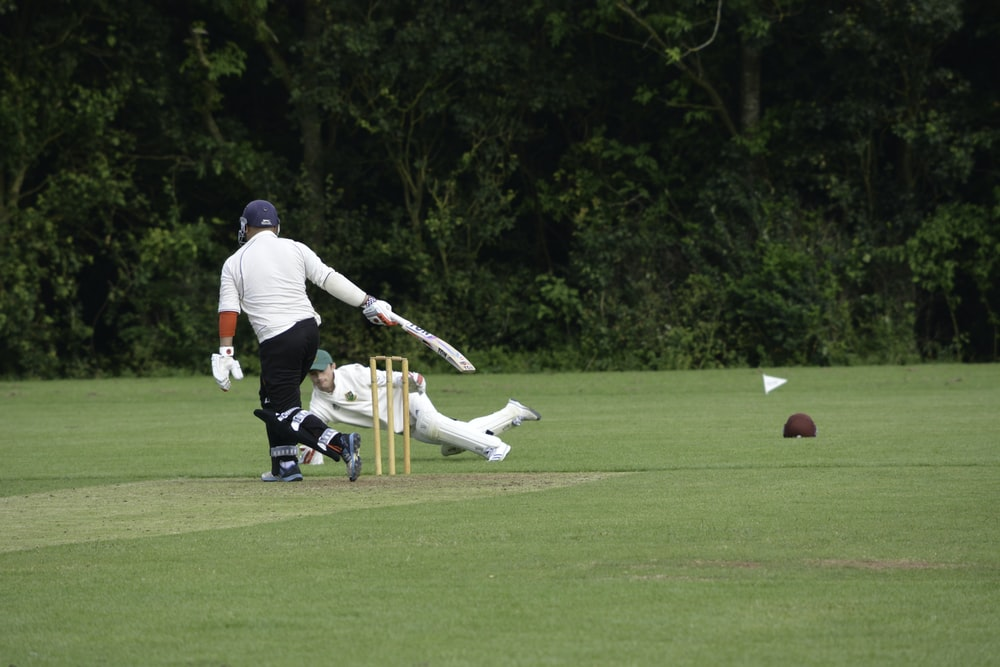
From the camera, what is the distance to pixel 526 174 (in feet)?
115

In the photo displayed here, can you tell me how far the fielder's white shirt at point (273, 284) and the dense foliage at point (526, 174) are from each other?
63.0ft

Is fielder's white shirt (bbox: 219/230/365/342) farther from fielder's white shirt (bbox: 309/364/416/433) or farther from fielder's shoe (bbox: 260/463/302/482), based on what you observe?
fielder's shoe (bbox: 260/463/302/482)

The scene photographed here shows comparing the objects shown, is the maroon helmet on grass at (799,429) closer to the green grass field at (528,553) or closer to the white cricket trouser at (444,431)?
the green grass field at (528,553)

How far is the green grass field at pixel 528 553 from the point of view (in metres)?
5.40

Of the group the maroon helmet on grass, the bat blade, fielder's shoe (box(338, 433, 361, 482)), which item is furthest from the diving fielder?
the maroon helmet on grass

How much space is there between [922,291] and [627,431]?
59.1ft

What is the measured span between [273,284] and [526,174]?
24287 millimetres

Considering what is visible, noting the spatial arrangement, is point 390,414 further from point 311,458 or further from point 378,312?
point 311,458

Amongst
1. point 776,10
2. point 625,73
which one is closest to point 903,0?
point 776,10

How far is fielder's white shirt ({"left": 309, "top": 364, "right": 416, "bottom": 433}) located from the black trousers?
2.88 feet

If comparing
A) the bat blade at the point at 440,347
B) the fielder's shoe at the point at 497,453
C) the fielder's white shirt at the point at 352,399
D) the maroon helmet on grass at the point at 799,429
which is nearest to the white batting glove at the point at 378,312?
Answer: the bat blade at the point at 440,347

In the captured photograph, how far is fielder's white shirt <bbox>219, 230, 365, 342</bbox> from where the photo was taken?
11.0 metres

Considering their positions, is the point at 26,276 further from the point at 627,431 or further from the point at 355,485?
the point at 355,485

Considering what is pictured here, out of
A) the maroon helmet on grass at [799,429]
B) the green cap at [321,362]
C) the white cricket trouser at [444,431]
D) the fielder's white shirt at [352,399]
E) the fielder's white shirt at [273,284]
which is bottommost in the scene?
the maroon helmet on grass at [799,429]
